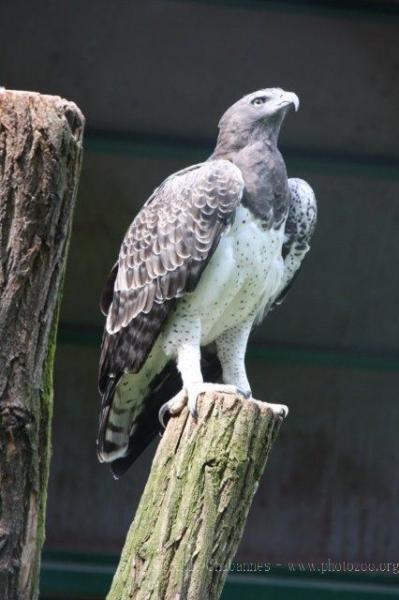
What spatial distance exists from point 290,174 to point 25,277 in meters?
5.02

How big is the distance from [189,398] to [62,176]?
1.17 metres

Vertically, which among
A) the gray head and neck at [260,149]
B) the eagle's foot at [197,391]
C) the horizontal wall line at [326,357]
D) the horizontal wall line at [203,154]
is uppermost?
the gray head and neck at [260,149]

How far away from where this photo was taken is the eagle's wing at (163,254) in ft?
17.5

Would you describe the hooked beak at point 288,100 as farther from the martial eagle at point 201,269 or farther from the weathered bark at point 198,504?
the weathered bark at point 198,504

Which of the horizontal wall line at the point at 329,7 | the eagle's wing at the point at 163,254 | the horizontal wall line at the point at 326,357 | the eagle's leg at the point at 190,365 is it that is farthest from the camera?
the horizontal wall line at the point at 326,357

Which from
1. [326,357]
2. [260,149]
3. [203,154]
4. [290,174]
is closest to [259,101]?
[260,149]

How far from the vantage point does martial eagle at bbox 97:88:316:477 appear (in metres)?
5.39

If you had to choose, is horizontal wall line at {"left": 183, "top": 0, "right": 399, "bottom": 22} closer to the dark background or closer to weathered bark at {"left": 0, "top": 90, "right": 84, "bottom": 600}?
the dark background

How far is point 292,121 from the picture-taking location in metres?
8.71

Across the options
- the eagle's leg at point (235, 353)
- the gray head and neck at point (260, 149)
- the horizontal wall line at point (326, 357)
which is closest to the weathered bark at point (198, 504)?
the gray head and neck at point (260, 149)

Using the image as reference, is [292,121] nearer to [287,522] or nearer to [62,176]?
[287,522]

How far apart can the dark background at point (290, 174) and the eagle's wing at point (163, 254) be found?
2.76m

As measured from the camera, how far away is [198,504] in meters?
4.27

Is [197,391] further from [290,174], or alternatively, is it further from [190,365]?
[290,174]
